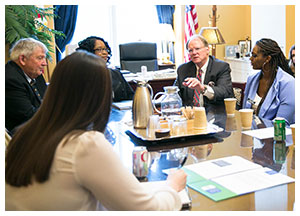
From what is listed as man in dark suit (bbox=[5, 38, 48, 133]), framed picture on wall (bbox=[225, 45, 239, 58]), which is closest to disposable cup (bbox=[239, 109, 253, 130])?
man in dark suit (bbox=[5, 38, 48, 133])

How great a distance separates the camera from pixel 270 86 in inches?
102

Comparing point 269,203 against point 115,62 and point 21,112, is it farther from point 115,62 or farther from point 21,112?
point 115,62

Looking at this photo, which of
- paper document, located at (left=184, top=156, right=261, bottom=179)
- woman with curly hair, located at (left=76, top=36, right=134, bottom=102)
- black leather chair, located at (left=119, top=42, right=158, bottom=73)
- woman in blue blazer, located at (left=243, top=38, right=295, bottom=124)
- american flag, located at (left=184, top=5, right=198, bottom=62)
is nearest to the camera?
paper document, located at (left=184, top=156, right=261, bottom=179)

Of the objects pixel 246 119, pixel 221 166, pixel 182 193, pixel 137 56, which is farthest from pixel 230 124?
pixel 137 56

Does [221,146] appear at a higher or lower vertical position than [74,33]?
lower

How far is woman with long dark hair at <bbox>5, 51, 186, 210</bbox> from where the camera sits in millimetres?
1001

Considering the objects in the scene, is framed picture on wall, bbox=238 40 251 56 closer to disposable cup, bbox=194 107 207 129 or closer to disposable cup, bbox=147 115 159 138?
disposable cup, bbox=194 107 207 129

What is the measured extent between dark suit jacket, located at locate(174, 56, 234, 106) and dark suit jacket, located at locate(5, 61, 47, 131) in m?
1.25

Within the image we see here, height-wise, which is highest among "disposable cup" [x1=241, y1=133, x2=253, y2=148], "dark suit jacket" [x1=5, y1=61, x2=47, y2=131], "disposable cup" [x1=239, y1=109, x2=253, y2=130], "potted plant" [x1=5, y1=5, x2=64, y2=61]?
"potted plant" [x1=5, y1=5, x2=64, y2=61]

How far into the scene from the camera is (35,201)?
1.04 m

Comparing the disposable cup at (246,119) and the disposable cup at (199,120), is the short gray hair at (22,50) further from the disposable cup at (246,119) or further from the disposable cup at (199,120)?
the disposable cup at (246,119)

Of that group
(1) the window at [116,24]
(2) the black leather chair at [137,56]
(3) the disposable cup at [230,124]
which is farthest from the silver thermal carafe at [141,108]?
(1) the window at [116,24]

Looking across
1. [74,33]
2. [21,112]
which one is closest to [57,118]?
[21,112]

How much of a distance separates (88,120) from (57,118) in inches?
3.5
